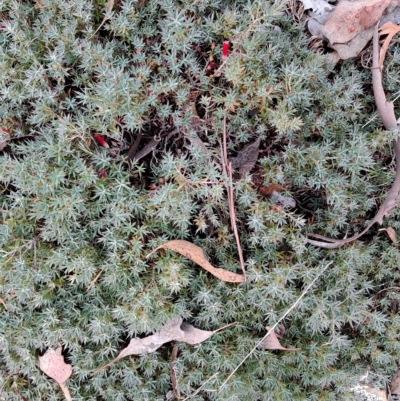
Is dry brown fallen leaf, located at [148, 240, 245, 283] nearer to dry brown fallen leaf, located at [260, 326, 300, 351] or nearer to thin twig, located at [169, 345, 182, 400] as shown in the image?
dry brown fallen leaf, located at [260, 326, 300, 351]

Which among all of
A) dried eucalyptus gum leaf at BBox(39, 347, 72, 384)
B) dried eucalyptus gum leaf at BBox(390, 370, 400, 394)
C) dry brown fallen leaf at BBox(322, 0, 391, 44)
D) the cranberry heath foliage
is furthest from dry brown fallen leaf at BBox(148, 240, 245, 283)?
dry brown fallen leaf at BBox(322, 0, 391, 44)

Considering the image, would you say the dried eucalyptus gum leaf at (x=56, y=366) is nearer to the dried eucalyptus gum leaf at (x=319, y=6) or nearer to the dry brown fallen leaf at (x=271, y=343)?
the dry brown fallen leaf at (x=271, y=343)

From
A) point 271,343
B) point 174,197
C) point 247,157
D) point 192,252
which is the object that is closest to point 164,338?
point 192,252

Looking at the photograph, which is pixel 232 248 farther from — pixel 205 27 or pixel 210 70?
pixel 205 27

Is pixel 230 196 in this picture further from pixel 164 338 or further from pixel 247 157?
pixel 164 338

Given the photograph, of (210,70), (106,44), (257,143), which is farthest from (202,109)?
(106,44)

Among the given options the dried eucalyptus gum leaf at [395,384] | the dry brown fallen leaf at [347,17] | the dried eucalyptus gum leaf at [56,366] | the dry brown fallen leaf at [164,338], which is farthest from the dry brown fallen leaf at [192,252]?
the dry brown fallen leaf at [347,17]
